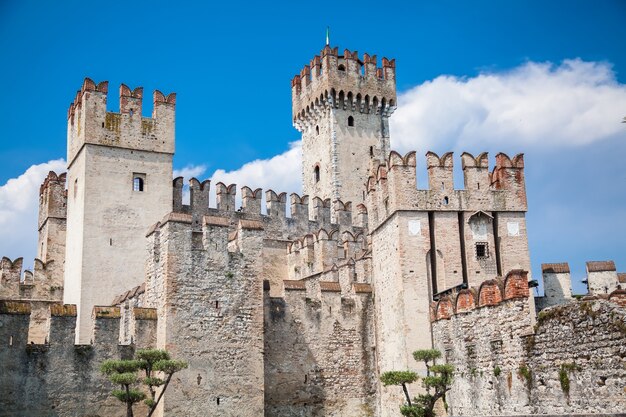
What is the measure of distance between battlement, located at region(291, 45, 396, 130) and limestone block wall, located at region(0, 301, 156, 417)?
108 ft

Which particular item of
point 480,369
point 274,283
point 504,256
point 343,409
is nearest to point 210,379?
point 343,409

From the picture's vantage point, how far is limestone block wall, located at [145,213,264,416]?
76.8 ft

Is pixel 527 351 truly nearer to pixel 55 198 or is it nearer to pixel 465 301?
pixel 465 301

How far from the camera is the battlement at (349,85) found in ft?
178

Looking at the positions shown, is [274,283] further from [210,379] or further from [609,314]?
[609,314]

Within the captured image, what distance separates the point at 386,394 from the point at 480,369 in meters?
6.31

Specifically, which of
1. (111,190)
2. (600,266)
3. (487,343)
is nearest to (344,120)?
(111,190)

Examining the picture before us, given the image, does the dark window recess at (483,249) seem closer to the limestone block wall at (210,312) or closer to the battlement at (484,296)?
the battlement at (484,296)

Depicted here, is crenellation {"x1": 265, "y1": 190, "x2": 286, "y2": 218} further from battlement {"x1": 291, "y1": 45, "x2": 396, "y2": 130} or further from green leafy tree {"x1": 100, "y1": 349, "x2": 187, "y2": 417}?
green leafy tree {"x1": 100, "y1": 349, "x2": 187, "y2": 417}

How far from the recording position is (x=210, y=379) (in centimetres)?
2366

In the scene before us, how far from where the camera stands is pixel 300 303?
27.3 m

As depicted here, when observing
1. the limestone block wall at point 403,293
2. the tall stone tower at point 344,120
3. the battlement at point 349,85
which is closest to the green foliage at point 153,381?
the limestone block wall at point 403,293

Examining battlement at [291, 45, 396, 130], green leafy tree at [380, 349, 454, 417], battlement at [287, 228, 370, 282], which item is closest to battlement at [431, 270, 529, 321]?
green leafy tree at [380, 349, 454, 417]

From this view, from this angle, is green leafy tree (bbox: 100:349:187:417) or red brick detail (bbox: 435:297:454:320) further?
red brick detail (bbox: 435:297:454:320)
